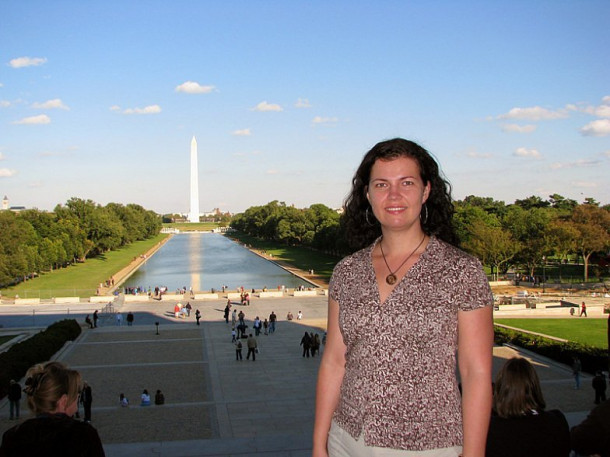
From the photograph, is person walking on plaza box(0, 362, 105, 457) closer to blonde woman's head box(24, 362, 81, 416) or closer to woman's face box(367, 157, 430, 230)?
blonde woman's head box(24, 362, 81, 416)

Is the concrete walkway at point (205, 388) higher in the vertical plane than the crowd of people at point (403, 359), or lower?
lower

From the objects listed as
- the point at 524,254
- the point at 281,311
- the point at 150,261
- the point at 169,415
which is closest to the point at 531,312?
the point at 281,311

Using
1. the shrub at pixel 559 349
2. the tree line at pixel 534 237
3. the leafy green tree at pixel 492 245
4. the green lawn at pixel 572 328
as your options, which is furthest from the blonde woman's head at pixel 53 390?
the leafy green tree at pixel 492 245

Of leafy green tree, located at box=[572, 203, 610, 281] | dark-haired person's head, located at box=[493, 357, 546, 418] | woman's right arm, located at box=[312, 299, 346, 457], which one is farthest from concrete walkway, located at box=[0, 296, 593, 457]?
leafy green tree, located at box=[572, 203, 610, 281]

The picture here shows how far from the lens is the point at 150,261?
273 feet

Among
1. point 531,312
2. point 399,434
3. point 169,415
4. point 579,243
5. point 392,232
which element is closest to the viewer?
point 399,434

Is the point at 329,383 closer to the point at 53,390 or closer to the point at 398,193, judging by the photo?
the point at 398,193

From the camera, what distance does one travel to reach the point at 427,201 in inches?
124

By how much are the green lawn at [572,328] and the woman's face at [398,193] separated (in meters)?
26.7

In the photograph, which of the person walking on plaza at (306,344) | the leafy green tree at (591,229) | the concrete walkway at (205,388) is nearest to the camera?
the concrete walkway at (205,388)

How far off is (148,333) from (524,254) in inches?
1383

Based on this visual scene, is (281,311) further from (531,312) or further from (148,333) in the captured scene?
(531,312)

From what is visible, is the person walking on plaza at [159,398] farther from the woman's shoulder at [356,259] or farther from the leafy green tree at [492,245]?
the leafy green tree at [492,245]

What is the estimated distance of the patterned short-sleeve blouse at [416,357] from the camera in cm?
267
